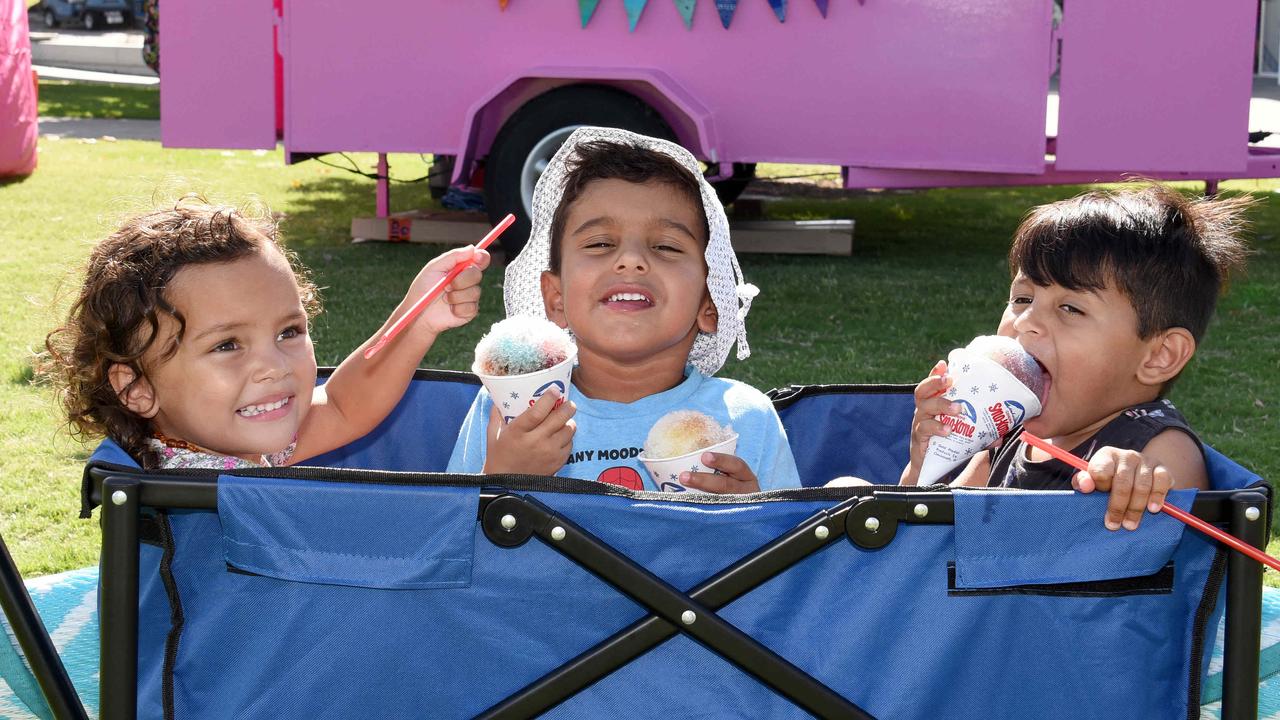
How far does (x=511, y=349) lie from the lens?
77.2 inches

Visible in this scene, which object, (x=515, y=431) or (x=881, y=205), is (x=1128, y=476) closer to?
(x=515, y=431)

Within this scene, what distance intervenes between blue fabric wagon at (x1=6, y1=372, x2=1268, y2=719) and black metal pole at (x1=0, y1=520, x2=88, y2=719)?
12 cm

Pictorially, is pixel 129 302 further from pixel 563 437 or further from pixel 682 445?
pixel 682 445

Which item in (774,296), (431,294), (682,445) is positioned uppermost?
(431,294)

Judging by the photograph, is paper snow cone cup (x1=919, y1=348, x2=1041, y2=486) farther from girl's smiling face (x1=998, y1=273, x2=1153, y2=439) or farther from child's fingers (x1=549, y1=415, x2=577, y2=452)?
child's fingers (x1=549, y1=415, x2=577, y2=452)

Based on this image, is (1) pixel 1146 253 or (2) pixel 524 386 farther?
(1) pixel 1146 253

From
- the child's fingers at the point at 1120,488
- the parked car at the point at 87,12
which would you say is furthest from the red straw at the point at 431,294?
the parked car at the point at 87,12

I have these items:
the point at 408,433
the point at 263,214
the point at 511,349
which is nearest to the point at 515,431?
the point at 511,349

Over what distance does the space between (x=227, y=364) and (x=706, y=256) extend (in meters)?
0.88

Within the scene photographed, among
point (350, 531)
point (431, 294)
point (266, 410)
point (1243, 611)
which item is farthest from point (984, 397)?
point (266, 410)

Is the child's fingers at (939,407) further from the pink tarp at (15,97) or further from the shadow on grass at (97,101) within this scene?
the shadow on grass at (97,101)

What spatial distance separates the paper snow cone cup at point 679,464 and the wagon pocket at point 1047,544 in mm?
469

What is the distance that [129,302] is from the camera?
2.04 m

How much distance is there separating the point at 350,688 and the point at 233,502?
285 millimetres
